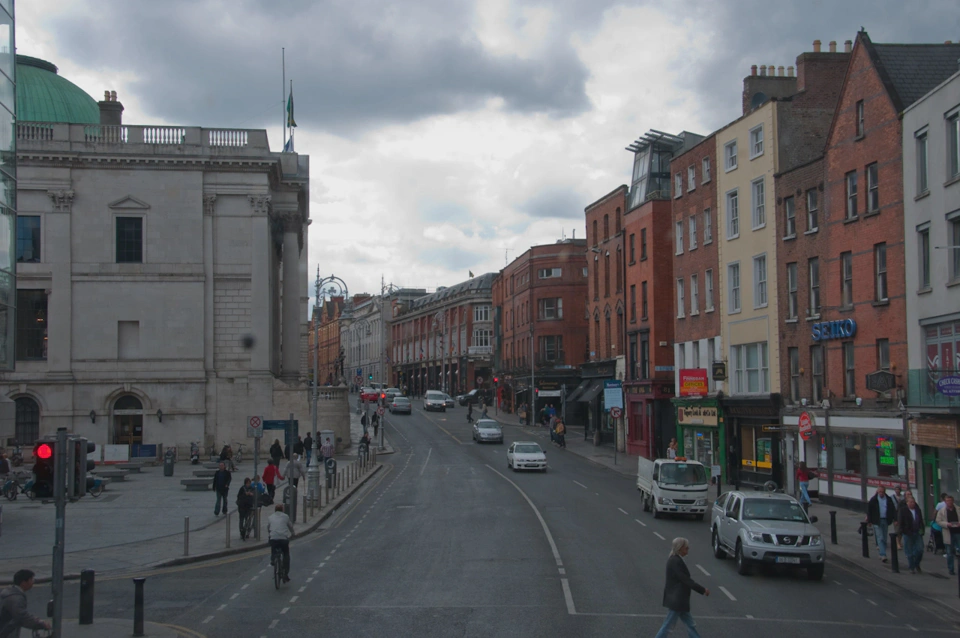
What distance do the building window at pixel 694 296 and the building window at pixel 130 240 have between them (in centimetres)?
→ 3009

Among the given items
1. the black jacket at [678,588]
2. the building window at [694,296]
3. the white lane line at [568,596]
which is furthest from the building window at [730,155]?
the black jacket at [678,588]

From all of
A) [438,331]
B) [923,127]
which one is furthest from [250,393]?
[438,331]

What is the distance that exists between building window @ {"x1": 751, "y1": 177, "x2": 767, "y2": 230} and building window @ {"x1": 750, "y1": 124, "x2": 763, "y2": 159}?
1.27m

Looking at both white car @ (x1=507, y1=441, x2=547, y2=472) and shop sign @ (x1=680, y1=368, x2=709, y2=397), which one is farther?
white car @ (x1=507, y1=441, x2=547, y2=472)

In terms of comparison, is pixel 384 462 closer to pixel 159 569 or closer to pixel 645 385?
pixel 645 385

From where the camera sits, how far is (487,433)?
63812mm

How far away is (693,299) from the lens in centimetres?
4828

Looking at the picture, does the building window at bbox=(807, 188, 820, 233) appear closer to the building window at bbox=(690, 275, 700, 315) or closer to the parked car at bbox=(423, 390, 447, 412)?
the building window at bbox=(690, 275, 700, 315)

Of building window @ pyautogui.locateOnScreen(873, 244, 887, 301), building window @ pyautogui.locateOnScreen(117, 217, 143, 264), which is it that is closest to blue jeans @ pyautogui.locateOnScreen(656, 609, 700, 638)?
building window @ pyautogui.locateOnScreen(873, 244, 887, 301)

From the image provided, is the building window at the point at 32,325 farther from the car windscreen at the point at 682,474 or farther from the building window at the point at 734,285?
the car windscreen at the point at 682,474

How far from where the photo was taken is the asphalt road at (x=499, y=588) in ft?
Answer: 49.1

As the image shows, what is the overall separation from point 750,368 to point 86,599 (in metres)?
32.7

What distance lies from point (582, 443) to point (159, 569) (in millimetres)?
47103

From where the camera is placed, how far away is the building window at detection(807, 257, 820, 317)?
36.1 metres
